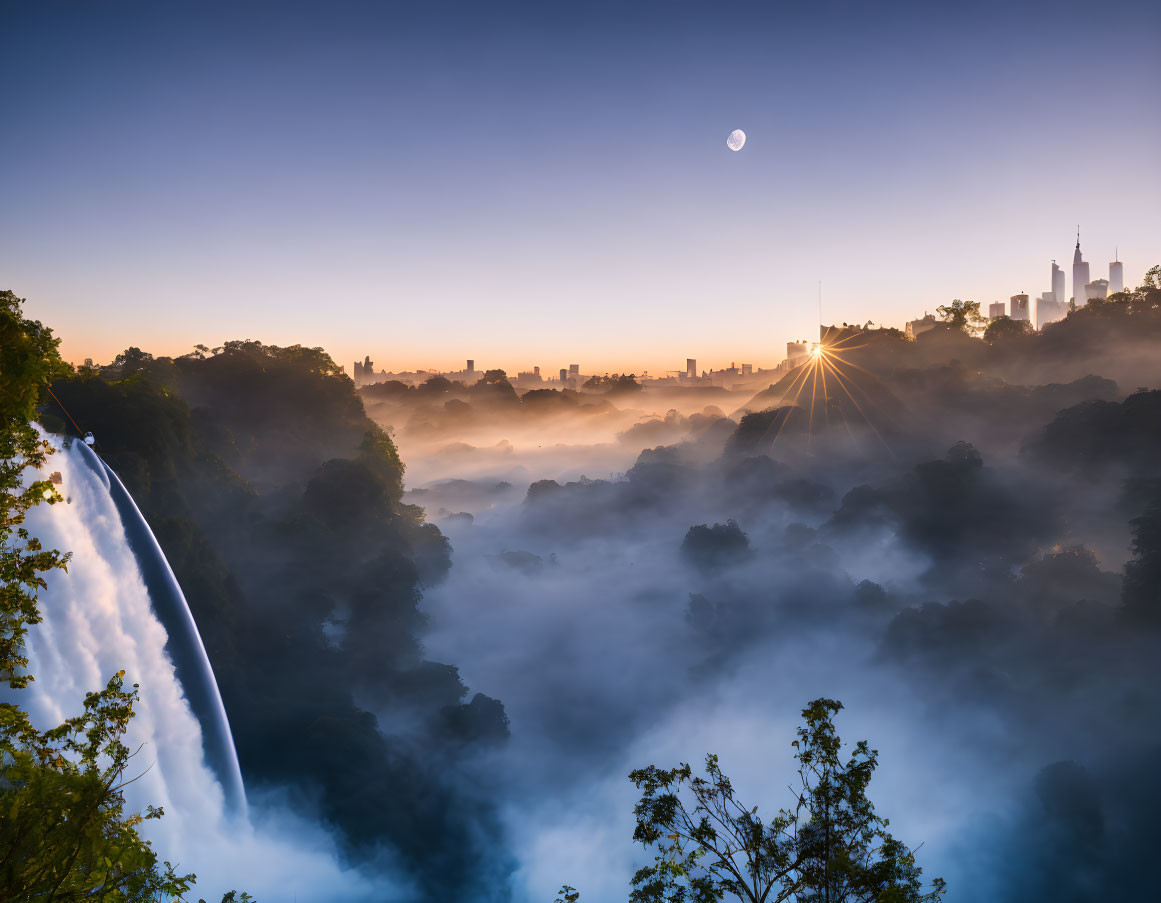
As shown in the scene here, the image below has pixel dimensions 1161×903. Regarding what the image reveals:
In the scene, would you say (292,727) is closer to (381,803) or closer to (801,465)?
(381,803)

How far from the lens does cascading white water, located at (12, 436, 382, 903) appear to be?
62.1 ft

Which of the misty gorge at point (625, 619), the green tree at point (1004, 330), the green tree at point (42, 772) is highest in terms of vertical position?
the green tree at point (1004, 330)

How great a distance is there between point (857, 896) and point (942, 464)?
10096 centimetres

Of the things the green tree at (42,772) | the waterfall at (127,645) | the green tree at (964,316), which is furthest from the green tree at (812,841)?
the green tree at (964,316)

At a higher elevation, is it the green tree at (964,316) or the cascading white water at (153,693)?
the green tree at (964,316)

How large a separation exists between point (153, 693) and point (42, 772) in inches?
623

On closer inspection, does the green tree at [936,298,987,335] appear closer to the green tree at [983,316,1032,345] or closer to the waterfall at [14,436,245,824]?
the green tree at [983,316,1032,345]

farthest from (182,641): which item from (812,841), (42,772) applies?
(812,841)

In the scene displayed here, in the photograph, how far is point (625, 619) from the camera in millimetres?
112500

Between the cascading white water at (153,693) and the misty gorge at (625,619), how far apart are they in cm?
17

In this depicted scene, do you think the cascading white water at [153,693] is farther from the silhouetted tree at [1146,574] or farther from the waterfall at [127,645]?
the silhouetted tree at [1146,574]

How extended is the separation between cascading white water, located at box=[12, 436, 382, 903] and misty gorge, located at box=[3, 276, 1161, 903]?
0.56ft

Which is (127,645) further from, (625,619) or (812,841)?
(625,619)

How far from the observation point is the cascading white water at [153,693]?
18938 mm
